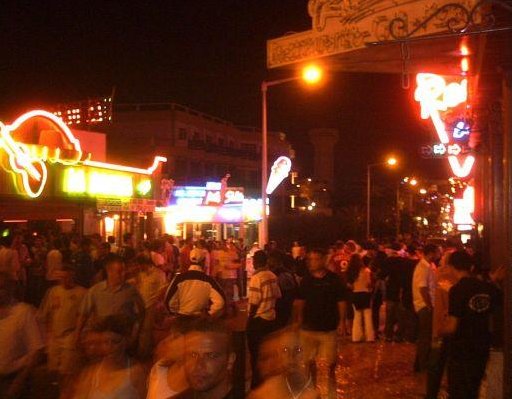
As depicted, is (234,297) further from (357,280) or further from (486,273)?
(486,273)

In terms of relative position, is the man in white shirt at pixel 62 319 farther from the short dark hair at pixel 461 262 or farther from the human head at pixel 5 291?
the short dark hair at pixel 461 262

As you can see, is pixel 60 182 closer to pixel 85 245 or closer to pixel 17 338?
pixel 85 245

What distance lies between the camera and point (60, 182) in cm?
1994

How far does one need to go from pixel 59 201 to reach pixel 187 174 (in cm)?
3056

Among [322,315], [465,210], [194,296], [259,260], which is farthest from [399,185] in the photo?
[194,296]

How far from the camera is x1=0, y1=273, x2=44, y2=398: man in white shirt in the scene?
5949mm

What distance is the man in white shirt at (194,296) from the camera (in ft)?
25.8

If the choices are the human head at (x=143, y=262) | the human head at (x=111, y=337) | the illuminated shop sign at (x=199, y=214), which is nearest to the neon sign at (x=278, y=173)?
the illuminated shop sign at (x=199, y=214)

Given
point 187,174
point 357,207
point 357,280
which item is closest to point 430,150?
point 357,280

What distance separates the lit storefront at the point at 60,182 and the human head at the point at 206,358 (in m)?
14.0

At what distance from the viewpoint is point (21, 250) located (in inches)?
664

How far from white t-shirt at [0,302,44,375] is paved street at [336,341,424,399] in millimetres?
4397

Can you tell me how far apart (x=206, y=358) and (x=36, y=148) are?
15.7 meters

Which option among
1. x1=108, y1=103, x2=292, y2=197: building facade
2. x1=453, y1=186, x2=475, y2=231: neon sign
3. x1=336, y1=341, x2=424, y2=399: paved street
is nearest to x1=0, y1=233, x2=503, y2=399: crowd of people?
x1=336, y1=341, x2=424, y2=399: paved street
